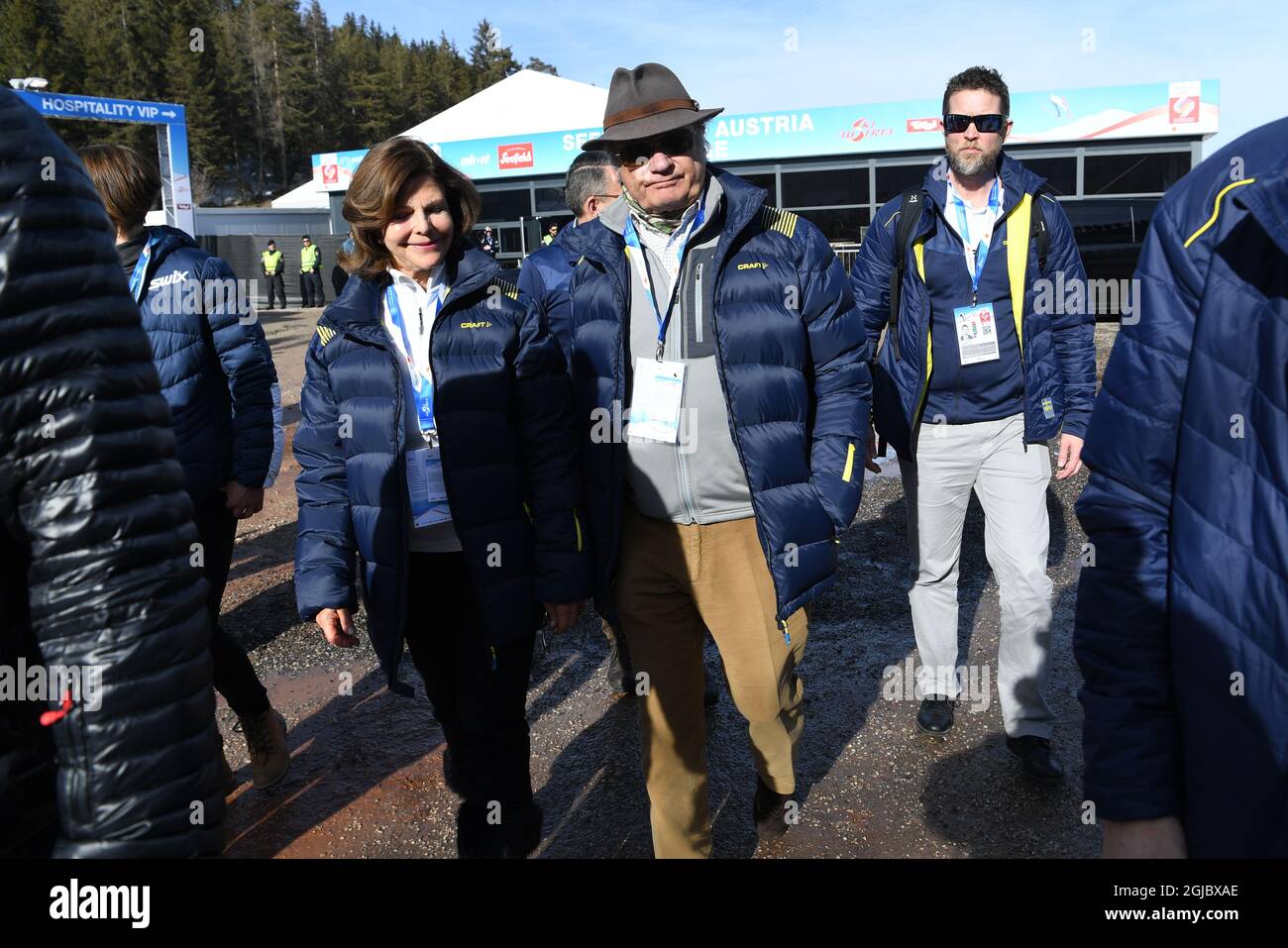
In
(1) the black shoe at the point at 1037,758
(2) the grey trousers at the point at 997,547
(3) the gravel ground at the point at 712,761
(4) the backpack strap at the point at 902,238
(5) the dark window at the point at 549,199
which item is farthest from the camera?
(5) the dark window at the point at 549,199

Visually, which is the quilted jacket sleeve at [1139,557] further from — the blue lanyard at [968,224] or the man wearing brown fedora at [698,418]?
the blue lanyard at [968,224]

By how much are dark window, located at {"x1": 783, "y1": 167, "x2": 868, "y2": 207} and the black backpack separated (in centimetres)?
1889

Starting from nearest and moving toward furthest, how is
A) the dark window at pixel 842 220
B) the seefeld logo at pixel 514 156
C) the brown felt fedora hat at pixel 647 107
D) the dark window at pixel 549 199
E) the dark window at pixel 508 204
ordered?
the brown felt fedora hat at pixel 647 107 < the dark window at pixel 842 220 < the dark window at pixel 549 199 < the seefeld logo at pixel 514 156 < the dark window at pixel 508 204

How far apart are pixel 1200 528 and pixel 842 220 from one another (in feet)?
70.6

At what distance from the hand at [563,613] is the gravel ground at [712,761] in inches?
35.3

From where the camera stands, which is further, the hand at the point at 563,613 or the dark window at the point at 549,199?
the dark window at the point at 549,199

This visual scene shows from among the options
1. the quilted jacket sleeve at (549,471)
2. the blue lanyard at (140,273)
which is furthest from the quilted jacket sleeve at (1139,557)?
the blue lanyard at (140,273)

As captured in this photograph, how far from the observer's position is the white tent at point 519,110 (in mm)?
30922

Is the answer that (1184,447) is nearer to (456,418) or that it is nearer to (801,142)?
(456,418)

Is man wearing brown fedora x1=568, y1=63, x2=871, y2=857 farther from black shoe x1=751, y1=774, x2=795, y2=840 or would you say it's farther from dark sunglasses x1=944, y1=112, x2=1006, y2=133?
dark sunglasses x1=944, y1=112, x2=1006, y2=133

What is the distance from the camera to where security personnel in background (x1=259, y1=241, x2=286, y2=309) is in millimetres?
27953
